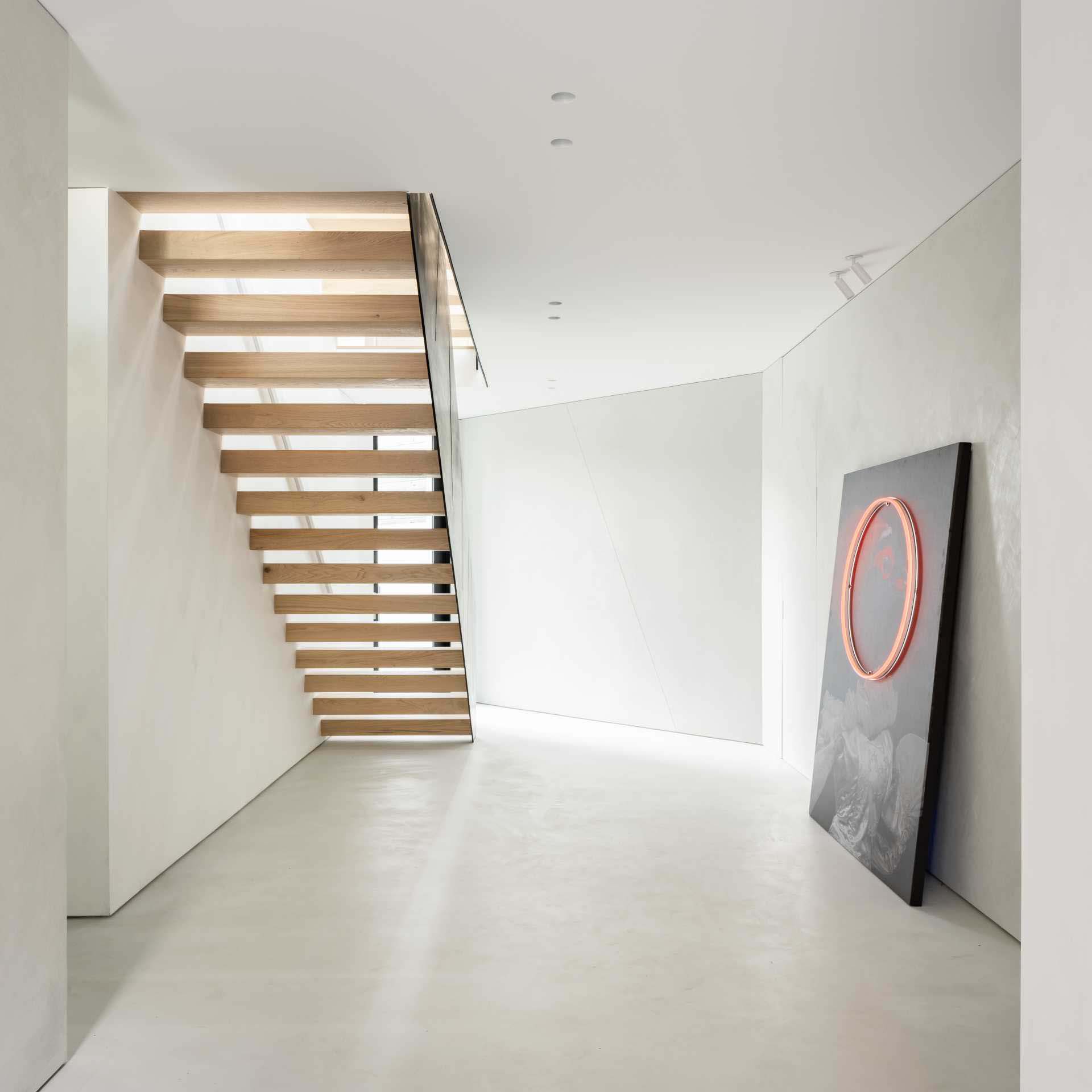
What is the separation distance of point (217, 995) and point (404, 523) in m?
6.70

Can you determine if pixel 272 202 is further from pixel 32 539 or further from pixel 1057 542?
pixel 1057 542

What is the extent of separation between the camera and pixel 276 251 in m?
4.02

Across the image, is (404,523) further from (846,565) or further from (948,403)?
(948,403)

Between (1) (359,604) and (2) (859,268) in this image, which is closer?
(2) (859,268)

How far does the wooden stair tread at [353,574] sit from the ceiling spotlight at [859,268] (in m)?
2.82

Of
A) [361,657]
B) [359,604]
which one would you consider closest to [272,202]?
[359,604]

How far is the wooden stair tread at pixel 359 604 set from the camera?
20.3 feet

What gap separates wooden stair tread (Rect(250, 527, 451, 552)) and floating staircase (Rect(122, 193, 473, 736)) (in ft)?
0.03

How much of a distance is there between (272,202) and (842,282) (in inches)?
109

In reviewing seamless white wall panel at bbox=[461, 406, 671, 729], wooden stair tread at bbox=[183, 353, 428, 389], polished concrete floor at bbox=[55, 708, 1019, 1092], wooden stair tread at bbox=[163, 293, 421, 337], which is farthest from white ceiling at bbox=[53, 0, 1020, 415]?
seamless white wall panel at bbox=[461, 406, 671, 729]

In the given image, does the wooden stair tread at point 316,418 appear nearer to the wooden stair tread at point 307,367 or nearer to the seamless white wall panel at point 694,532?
the wooden stair tread at point 307,367

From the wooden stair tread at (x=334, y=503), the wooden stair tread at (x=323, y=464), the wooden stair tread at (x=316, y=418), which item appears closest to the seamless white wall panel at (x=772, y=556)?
the wooden stair tread at (x=334, y=503)

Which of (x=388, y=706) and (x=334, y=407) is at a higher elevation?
(x=334, y=407)

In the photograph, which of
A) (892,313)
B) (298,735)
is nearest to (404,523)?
(298,735)
